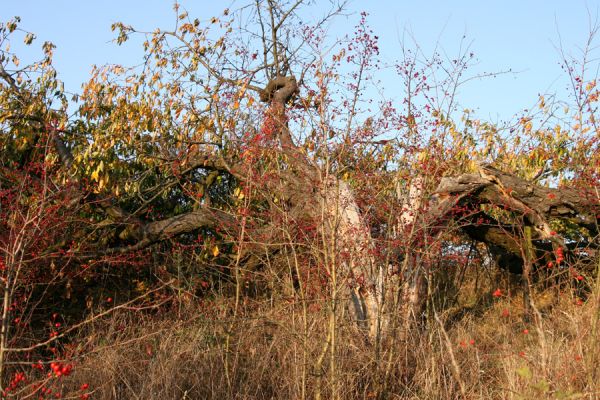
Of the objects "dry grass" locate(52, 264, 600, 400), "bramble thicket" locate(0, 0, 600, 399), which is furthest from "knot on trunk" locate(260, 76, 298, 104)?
"dry grass" locate(52, 264, 600, 400)

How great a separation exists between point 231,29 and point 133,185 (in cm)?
264

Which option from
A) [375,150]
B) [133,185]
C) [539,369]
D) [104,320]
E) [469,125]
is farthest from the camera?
[469,125]

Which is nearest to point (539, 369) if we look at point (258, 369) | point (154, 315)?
point (258, 369)

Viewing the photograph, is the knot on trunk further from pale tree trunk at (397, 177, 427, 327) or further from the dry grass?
the dry grass

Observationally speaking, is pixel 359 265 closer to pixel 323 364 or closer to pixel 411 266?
pixel 411 266

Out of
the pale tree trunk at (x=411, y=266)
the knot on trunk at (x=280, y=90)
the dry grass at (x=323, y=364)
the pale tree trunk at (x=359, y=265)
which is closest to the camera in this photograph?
the dry grass at (x=323, y=364)

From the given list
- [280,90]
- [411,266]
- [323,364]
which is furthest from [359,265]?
[280,90]

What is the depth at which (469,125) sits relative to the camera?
10078mm

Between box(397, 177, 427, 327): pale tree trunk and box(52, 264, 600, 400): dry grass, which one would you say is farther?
box(397, 177, 427, 327): pale tree trunk

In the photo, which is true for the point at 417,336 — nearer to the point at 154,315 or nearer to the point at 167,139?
the point at 154,315

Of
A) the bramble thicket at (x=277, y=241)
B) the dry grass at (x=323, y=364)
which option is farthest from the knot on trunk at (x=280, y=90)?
the dry grass at (x=323, y=364)

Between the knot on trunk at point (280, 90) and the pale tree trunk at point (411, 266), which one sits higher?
the knot on trunk at point (280, 90)

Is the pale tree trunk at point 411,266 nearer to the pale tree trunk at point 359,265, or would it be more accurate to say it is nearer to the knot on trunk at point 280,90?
the pale tree trunk at point 359,265

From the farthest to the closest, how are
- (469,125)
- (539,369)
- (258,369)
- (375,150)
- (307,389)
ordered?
(469,125)
(375,150)
(258,369)
(307,389)
(539,369)
